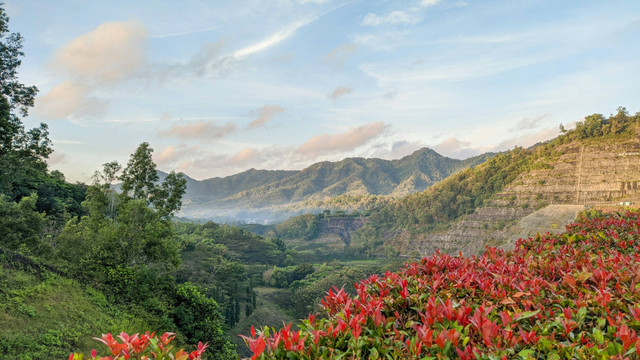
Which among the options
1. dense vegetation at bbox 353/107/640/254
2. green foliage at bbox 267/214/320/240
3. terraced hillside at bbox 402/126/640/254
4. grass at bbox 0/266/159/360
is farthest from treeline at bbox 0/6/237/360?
green foliage at bbox 267/214/320/240

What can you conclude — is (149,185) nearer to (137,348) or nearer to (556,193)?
(137,348)

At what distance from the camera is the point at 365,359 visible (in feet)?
6.90

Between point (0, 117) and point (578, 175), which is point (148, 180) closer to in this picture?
point (0, 117)

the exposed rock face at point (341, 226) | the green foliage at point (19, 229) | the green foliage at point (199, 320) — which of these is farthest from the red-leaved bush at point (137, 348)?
the exposed rock face at point (341, 226)

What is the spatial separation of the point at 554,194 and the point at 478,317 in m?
62.0

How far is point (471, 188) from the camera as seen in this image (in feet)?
229

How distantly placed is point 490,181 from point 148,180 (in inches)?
2586

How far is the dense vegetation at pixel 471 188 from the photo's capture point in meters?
54.1

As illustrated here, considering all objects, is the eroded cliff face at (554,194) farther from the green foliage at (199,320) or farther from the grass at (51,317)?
the grass at (51,317)

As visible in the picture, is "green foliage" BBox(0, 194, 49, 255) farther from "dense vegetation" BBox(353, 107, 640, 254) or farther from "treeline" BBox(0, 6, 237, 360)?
"dense vegetation" BBox(353, 107, 640, 254)

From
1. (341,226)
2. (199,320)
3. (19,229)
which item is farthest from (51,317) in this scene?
(341,226)

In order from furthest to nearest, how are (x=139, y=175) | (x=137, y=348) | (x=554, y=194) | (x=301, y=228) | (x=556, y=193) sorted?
(x=301, y=228), (x=554, y=194), (x=556, y=193), (x=139, y=175), (x=137, y=348)

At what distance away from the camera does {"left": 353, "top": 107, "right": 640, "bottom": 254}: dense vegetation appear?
5412cm

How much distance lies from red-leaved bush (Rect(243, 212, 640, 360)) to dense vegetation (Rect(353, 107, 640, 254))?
64.9 m
